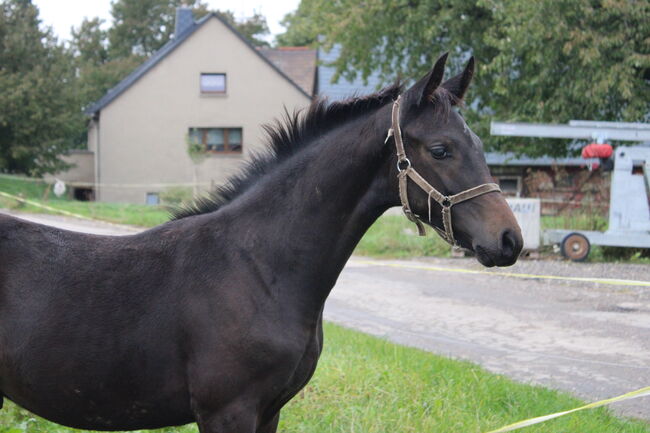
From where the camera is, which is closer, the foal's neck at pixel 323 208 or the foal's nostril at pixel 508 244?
the foal's nostril at pixel 508 244

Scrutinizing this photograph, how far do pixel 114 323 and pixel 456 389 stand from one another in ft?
10.3

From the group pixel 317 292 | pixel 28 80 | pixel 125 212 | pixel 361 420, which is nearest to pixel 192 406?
pixel 317 292

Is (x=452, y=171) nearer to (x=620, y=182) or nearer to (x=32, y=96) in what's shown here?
(x=620, y=182)

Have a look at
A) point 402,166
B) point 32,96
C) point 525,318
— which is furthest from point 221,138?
point 402,166

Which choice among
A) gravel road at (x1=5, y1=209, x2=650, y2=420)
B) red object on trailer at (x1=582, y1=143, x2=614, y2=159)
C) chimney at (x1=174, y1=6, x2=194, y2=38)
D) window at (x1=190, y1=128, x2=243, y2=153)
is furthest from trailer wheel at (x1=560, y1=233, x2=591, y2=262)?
chimney at (x1=174, y1=6, x2=194, y2=38)

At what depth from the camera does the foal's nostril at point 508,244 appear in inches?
107

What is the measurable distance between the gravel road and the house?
20.2 meters

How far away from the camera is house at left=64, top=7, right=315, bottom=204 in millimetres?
32438

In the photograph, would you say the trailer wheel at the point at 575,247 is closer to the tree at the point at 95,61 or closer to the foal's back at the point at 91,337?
the foal's back at the point at 91,337

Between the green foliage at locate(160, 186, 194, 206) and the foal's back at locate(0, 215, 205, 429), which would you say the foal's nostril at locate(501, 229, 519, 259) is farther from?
the green foliage at locate(160, 186, 194, 206)

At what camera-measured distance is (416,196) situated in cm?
292

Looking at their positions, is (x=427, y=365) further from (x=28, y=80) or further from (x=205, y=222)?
(x=28, y=80)

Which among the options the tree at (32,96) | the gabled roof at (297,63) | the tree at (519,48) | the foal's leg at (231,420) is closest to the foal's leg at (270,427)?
the foal's leg at (231,420)

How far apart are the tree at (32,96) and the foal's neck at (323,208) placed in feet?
102
